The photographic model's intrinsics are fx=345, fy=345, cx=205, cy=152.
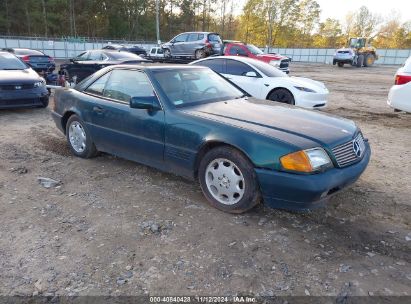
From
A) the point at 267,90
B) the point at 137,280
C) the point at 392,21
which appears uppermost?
the point at 392,21

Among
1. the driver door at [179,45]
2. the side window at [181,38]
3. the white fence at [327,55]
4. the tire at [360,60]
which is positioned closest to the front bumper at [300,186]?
the driver door at [179,45]

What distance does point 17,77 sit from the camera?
26.3ft

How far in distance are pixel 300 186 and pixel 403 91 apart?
17.8 feet

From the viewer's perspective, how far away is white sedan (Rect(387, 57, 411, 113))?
703 cm

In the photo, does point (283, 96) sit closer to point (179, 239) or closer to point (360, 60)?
point (179, 239)

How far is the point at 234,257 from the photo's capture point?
287 cm

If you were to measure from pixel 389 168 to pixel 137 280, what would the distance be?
399 centimetres

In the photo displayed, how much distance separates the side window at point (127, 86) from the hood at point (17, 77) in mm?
4367

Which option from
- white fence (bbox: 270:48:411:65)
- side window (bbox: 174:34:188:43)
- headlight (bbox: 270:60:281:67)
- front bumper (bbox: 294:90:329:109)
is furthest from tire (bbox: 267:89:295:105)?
white fence (bbox: 270:48:411:65)

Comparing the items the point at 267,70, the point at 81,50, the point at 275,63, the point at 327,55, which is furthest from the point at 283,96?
the point at 327,55

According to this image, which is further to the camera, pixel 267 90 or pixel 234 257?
pixel 267 90

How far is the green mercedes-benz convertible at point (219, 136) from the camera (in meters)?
3.12

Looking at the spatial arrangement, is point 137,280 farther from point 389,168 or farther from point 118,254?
point 389,168

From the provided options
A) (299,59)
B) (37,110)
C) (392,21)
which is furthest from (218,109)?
(392,21)
